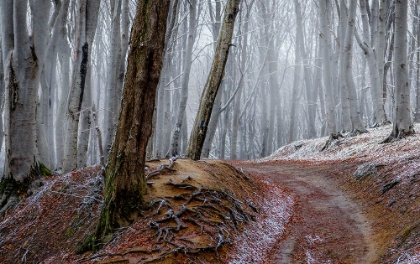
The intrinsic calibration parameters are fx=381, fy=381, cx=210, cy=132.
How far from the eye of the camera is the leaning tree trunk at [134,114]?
5512mm

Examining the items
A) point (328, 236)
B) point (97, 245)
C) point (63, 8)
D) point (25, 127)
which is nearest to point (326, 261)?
point (328, 236)

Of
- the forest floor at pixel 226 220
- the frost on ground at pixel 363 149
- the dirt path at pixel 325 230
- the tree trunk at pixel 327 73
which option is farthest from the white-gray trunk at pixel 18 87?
the tree trunk at pixel 327 73

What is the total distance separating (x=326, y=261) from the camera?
5.67 meters

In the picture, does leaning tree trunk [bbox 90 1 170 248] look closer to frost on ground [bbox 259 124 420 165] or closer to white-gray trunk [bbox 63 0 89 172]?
white-gray trunk [bbox 63 0 89 172]

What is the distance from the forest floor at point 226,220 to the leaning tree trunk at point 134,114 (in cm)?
30

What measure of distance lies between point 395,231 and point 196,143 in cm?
537

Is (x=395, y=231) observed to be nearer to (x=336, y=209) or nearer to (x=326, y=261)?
(x=326, y=261)

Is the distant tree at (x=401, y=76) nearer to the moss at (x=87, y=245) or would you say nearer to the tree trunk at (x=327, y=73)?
the tree trunk at (x=327, y=73)

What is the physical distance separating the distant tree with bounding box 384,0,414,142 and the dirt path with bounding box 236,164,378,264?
2852 millimetres

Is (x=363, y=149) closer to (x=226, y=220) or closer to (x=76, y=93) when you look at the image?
(x=226, y=220)

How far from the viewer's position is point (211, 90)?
33.2 ft

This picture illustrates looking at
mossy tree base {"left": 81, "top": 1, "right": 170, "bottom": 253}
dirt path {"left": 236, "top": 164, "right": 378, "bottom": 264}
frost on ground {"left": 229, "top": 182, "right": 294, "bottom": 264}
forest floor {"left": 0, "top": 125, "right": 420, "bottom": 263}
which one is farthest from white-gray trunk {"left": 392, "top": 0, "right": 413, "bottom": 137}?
mossy tree base {"left": 81, "top": 1, "right": 170, "bottom": 253}

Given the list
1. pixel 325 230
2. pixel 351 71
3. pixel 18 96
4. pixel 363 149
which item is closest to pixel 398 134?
pixel 363 149

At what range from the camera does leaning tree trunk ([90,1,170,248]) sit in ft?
18.1
